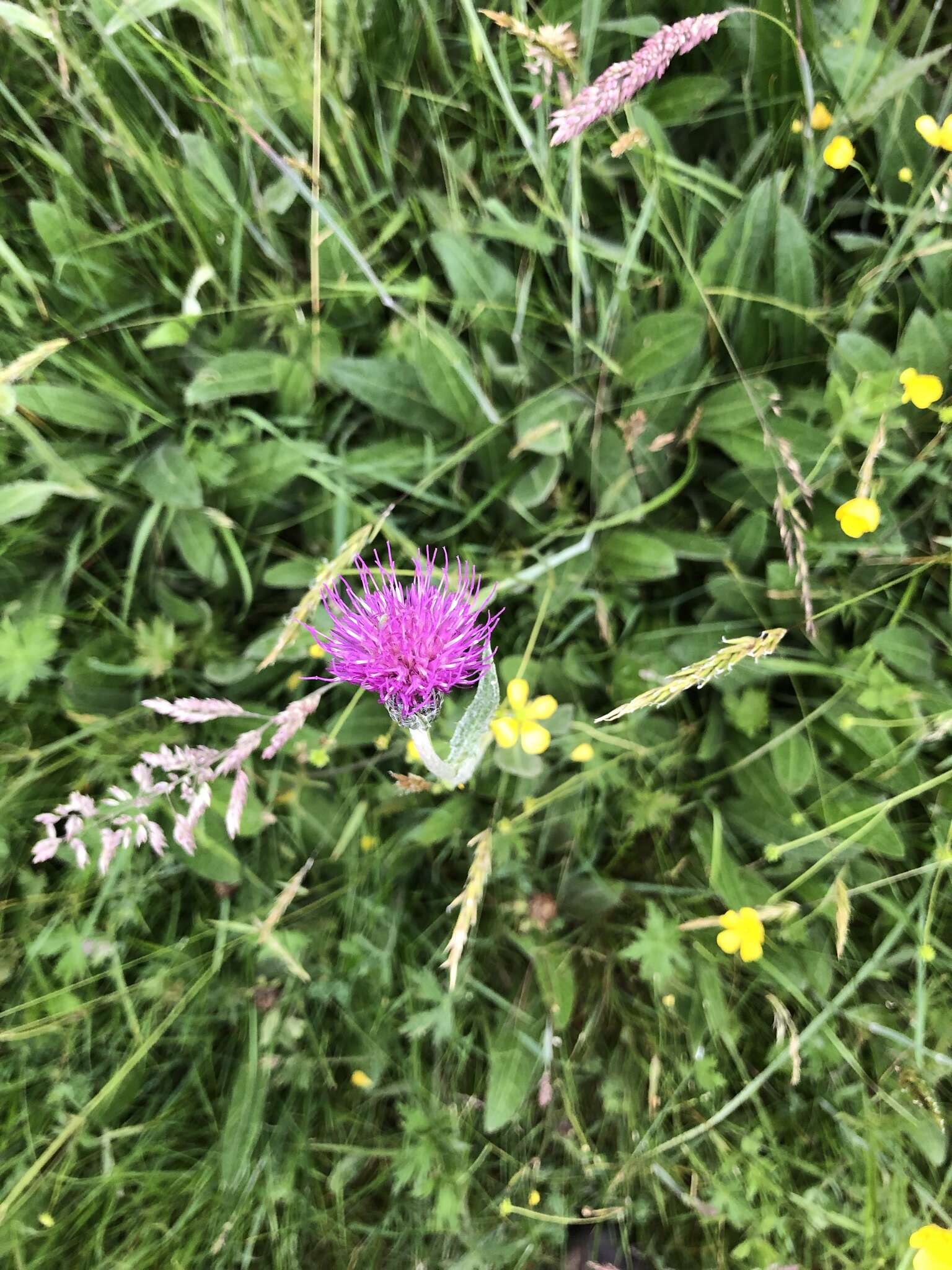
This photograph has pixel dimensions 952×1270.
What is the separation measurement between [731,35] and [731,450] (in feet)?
2.42

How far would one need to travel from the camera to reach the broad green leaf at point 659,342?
1416 millimetres

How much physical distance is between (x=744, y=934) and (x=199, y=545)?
1141 mm

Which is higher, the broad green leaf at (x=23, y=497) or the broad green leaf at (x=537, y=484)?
the broad green leaf at (x=23, y=497)

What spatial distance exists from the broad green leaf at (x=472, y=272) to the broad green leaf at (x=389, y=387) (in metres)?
0.17

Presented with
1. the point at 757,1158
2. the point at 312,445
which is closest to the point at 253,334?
the point at 312,445

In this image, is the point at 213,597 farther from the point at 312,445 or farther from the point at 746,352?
the point at 746,352

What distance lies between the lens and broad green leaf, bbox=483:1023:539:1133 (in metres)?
1.52

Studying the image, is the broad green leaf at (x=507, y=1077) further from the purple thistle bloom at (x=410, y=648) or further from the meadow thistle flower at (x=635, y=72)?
the meadow thistle flower at (x=635, y=72)

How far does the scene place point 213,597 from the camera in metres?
1.69

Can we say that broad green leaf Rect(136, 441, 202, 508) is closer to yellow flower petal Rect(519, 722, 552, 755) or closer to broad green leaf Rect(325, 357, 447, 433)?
broad green leaf Rect(325, 357, 447, 433)

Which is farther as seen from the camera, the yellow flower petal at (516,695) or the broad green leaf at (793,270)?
the broad green leaf at (793,270)

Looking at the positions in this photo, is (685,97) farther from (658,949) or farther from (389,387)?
(658,949)

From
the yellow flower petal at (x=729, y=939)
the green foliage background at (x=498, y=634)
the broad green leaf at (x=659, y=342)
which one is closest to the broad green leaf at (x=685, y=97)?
the green foliage background at (x=498, y=634)

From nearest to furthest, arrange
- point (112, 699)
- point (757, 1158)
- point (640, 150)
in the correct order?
point (640, 150)
point (757, 1158)
point (112, 699)
